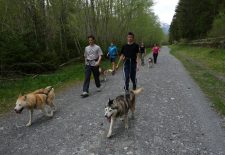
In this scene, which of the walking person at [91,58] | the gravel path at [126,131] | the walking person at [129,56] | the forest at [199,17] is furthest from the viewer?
the forest at [199,17]

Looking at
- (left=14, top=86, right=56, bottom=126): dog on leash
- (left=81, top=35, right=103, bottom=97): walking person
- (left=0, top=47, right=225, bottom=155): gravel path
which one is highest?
(left=81, top=35, right=103, bottom=97): walking person

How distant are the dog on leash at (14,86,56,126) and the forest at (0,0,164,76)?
282 inches

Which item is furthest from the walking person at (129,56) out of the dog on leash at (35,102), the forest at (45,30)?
the forest at (45,30)

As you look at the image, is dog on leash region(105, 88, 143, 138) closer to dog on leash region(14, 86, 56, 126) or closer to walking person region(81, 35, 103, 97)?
dog on leash region(14, 86, 56, 126)

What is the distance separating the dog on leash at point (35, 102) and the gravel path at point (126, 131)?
33cm

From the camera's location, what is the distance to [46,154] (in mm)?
5180

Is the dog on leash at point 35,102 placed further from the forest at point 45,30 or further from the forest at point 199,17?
the forest at point 199,17

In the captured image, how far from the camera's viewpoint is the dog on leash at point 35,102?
22.1 feet

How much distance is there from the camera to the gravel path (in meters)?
5.27

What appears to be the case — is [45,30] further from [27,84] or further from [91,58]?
[91,58]

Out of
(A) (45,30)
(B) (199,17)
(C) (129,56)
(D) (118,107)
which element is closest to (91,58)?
(C) (129,56)

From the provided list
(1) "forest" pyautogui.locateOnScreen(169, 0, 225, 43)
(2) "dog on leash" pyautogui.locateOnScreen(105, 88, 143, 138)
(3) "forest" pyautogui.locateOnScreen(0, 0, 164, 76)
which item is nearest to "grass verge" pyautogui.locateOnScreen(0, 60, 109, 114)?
(3) "forest" pyautogui.locateOnScreen(0, 0, 164, 76)

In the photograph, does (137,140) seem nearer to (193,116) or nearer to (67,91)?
(193,116)

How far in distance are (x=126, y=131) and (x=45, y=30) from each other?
48.6 ft
